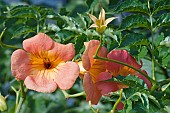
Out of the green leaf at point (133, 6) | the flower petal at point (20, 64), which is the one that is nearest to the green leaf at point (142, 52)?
the green leaf at point (133, 6)

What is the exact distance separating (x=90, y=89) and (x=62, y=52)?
0.63 ft

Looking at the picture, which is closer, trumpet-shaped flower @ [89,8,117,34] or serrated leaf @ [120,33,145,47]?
trumpet-shaped flower @ [89,8,117,34]

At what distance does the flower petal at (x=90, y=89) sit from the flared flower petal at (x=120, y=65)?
0.09 meters

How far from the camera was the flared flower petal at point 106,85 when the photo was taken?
5.78 feet

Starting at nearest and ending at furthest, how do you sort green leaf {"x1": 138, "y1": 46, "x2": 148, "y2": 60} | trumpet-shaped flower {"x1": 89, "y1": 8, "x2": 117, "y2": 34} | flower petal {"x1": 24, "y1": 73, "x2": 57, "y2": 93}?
1. trumpet-shaped flower {"x1": 89, "y1": 8, "x2": 117, "y2": 34}
2. flower petal {"x1": 24, "y1": 73, "x2": 57, "y2": 93}
3. green leaf {"x1": 138, "y1": 46, "x2": 148, "y2": 60}

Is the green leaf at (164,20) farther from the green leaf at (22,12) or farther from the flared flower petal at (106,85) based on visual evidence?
the green leaf at (22,12)

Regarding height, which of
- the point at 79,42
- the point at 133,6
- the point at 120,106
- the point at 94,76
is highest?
the point at 133,6

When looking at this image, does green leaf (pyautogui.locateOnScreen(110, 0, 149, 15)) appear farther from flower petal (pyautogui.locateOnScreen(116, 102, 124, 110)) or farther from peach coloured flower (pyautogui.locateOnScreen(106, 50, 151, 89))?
flower petal (pyautogui.locateOnScreen(116, 102, 124, 110))

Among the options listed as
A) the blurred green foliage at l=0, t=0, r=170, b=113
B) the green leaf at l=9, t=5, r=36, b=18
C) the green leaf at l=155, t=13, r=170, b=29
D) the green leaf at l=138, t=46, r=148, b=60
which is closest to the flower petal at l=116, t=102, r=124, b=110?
the blurred green foliage at l=0, t=0, r=170, b=113

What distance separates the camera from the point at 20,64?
1828 mm

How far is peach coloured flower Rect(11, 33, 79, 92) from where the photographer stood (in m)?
1.77

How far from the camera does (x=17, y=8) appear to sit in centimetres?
215

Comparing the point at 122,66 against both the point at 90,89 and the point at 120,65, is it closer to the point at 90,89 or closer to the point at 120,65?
the point at 120,65

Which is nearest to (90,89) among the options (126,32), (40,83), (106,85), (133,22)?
(106,85)
